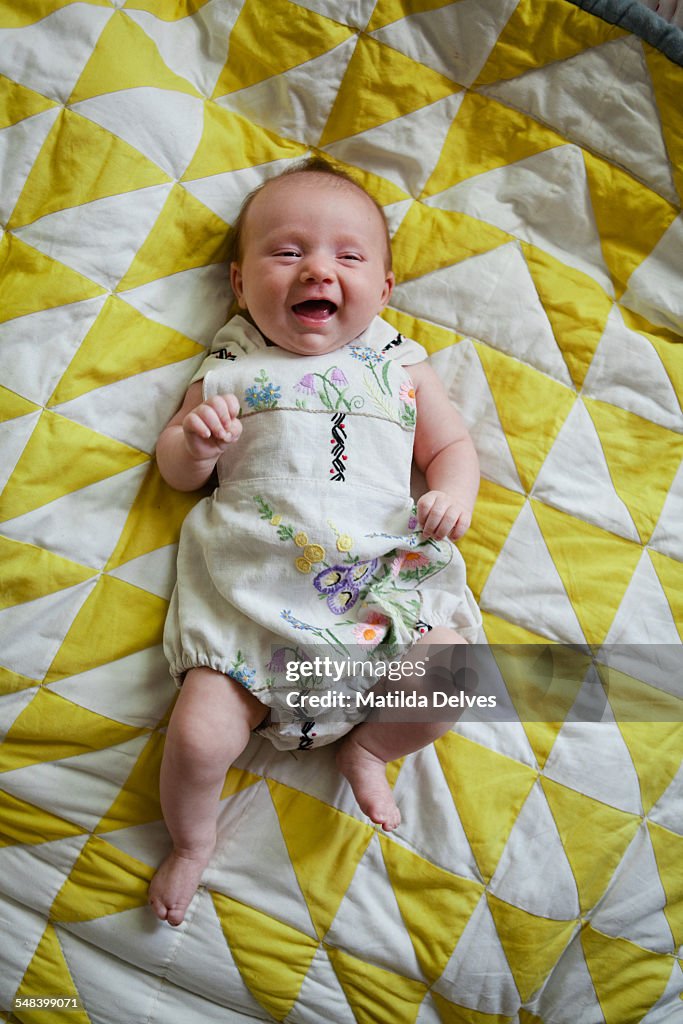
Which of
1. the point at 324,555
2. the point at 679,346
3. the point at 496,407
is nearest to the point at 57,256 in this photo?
the point at 324,555

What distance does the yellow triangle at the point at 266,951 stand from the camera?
1046mm

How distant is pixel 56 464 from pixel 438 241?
65 cm

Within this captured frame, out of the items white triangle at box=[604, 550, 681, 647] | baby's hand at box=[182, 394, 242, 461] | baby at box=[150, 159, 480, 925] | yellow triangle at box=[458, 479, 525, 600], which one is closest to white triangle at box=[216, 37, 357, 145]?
baby at box=[150, 159, 480, 925]

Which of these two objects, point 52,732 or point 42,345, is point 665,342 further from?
point 52,732

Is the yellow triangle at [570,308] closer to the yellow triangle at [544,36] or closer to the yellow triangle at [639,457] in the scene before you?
the yellow triangle at [639,457]

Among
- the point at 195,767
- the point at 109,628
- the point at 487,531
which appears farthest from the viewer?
the point at 487,531

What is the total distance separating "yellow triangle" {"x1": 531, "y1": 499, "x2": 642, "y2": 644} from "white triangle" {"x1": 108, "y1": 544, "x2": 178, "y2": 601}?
1.70ft

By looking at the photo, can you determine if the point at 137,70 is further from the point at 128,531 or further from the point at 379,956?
the point at 379,956

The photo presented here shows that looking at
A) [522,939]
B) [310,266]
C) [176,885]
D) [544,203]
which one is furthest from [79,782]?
[544,203]

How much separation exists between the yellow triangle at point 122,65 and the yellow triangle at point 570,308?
Answer: 590 mm

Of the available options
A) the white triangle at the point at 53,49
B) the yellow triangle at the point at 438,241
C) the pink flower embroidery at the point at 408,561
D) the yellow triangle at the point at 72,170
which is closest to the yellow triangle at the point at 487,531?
the pink flower embroidery at the point at 408,561

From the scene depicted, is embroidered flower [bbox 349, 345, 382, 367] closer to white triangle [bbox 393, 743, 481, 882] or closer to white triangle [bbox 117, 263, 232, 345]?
white triangle [bbox 117, 263, 232, 345]

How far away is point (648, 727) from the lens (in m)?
1.14

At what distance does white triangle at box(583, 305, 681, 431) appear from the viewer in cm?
124
